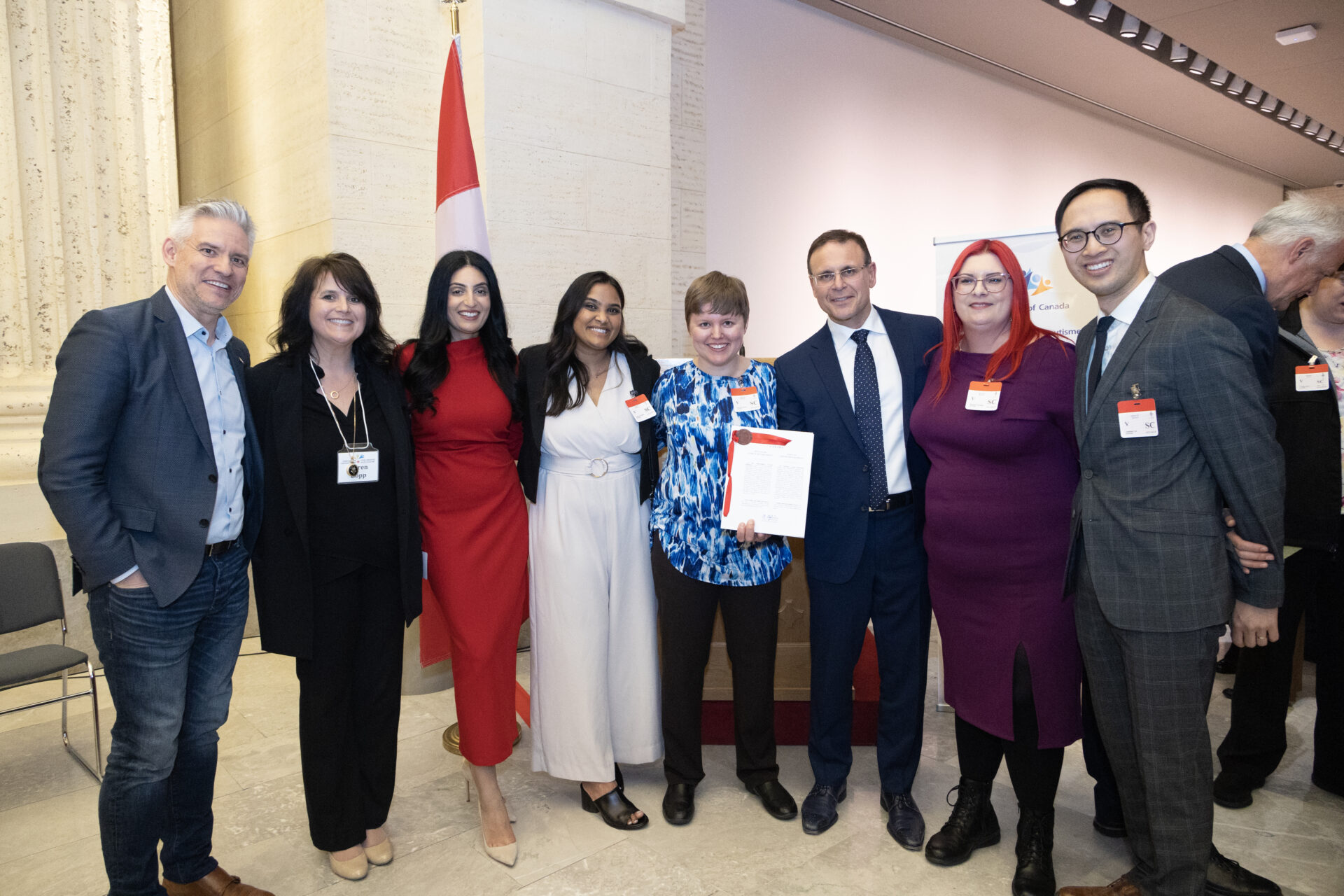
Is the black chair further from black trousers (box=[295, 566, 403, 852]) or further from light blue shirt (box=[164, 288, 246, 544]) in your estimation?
light blue shirt (box=[164, 288, 246, 544])

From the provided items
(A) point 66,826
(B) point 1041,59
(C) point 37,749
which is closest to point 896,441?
(A) point 66,826

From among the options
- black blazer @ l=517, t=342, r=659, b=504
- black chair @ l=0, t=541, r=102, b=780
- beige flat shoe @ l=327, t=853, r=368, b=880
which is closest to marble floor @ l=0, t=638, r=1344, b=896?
beige flat shoe @ l=327, t=853, r=368, b=880

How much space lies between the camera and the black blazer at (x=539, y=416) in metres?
2.64

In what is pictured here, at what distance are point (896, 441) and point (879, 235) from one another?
21.0ft

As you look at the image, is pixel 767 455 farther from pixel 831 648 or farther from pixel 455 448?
pixel 455 448

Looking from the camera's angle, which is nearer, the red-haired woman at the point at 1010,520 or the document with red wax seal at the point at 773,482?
the red-haired woman at the point at 1010,520

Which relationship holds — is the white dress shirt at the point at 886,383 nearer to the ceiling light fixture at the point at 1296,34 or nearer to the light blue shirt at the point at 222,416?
the light blue shirt at the point at 222,416

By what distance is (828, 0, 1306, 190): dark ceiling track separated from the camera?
7.57 meters

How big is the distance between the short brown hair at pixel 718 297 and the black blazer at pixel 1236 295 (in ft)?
4.02

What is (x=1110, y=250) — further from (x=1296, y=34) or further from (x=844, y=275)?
(x=1296, y=34)

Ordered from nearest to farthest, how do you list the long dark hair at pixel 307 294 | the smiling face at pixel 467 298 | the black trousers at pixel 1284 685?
the long dark hair at pixel 307 294
the smiling face at pixel 467 298
the black trousers at pixel 1284 685

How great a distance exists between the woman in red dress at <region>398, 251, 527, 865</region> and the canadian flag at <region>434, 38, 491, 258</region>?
47.0 inches

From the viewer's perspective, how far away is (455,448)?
8.37ft

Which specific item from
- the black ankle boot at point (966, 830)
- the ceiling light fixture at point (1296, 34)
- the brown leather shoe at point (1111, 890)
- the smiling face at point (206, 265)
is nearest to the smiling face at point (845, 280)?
the black ankle boot at point (966, 830)
